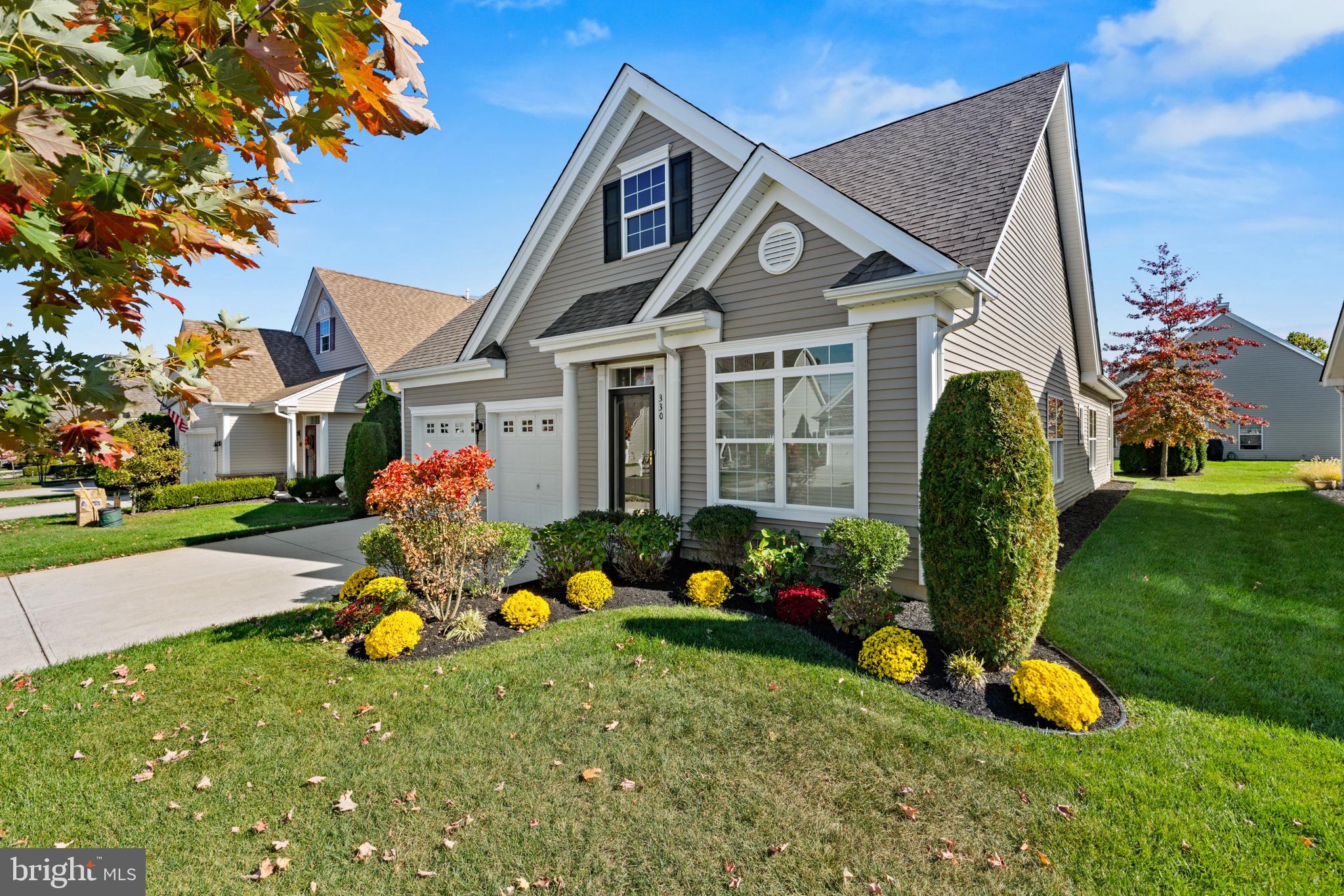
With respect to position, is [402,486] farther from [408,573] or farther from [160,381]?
[160,381]

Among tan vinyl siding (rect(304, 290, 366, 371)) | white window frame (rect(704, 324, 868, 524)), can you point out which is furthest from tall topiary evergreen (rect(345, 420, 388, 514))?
white window frame (rect(704, 324, 868, 524))

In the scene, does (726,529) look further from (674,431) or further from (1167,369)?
(1167,369)

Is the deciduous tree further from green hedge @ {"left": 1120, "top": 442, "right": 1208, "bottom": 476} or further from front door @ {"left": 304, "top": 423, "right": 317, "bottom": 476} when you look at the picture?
green hedge @ {"left": 1120, "top": 442, "right": 1208, "bottom": 476}

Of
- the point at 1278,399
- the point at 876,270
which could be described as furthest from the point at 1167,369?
the point at 876,270

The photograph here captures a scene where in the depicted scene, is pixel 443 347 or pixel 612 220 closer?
pixel 612 220

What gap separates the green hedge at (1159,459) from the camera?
2216 centimetres

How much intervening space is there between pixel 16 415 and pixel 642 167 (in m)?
9.61

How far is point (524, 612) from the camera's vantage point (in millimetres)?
6211

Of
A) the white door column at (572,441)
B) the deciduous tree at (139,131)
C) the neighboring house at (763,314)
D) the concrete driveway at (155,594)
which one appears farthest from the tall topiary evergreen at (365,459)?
the deciduous tree at (139,131)

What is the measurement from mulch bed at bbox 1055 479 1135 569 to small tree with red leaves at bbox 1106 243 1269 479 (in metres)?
3.10

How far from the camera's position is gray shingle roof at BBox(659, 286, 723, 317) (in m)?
7.82

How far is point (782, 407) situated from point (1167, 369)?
1971cm

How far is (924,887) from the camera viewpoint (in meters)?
2.75

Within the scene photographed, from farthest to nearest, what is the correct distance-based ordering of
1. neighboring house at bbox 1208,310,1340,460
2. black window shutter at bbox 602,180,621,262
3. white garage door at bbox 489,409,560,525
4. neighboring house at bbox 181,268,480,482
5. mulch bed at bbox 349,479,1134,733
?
neighboring house at bbox 1208,310,1340,460
neighboring house at bbox 181,268,480,482
white garage door at bbox 489,409,560,525
black window shutter at bbox 602,180,621,262
mulch bed at bbox 349,479,1134,733
